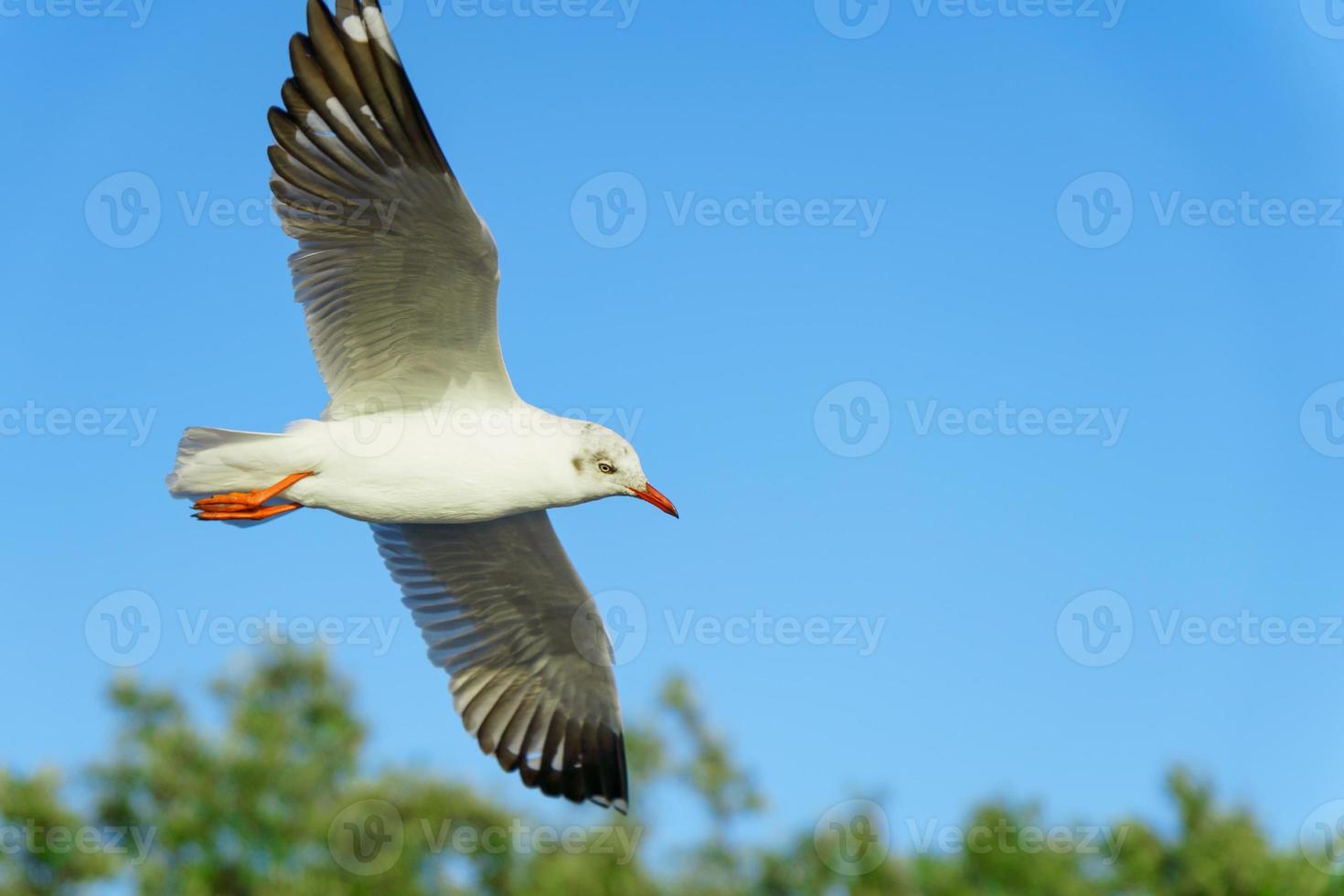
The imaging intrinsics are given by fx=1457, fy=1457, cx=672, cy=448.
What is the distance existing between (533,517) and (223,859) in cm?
1282

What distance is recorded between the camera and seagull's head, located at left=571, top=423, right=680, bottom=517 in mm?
7152

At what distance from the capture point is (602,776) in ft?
28.1

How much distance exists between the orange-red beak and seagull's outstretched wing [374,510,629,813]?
4.43ft

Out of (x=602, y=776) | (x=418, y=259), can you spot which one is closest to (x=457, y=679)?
(x=602, y=776)

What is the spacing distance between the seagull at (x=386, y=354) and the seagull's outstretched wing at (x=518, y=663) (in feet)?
1.50

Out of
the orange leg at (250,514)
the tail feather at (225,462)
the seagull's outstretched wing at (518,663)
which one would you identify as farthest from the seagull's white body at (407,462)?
the seagull's outstretched wing at (518,663)

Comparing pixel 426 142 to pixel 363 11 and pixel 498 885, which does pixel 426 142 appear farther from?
pixel 498 885

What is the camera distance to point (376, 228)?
6.64 m

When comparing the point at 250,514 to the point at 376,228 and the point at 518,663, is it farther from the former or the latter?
the point at 518,663

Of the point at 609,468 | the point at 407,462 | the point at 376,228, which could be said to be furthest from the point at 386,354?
the point at 609,468

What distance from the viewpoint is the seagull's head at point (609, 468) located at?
715cm

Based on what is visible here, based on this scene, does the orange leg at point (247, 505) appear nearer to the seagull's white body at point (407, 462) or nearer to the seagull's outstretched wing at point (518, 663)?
the seagull's white body at point (407, 462)

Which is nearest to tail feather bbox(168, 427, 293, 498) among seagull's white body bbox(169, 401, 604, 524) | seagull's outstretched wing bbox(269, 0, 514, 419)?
seagull's white body bbox(169, 401, 604, 524)

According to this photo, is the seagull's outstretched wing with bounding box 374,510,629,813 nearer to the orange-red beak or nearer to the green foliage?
the orange-red beak
